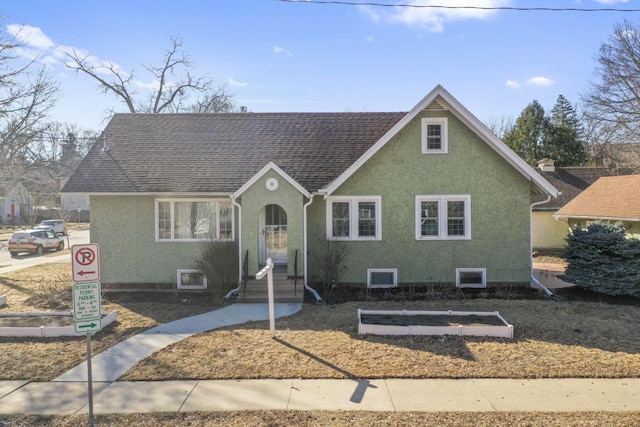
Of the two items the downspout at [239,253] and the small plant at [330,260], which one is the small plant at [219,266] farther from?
the small plant at [330,260]

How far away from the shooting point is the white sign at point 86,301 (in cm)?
491

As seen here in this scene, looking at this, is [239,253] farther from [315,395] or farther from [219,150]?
[315,395]

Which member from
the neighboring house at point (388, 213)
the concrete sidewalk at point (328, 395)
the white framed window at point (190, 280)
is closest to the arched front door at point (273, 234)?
the neighboring house at point (388, 213)

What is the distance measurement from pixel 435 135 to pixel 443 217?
2715mm

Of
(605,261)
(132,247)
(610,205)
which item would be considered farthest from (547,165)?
(132,247)

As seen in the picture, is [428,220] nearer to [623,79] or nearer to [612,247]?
[612,247]

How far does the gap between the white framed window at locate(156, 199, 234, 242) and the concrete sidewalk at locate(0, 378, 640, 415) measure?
23.6 ft

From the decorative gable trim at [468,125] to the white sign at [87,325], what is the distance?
27.7 ft

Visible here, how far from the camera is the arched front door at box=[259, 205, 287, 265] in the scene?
13633 mm

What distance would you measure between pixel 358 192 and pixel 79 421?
31.6 feet

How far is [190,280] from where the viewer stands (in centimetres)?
1334

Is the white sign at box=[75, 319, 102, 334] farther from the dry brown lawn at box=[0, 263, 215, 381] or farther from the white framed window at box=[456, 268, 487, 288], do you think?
the white framed window at box=[456, 268, 487, 288]

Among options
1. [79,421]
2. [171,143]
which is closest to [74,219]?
[171,143]

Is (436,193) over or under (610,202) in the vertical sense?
over
